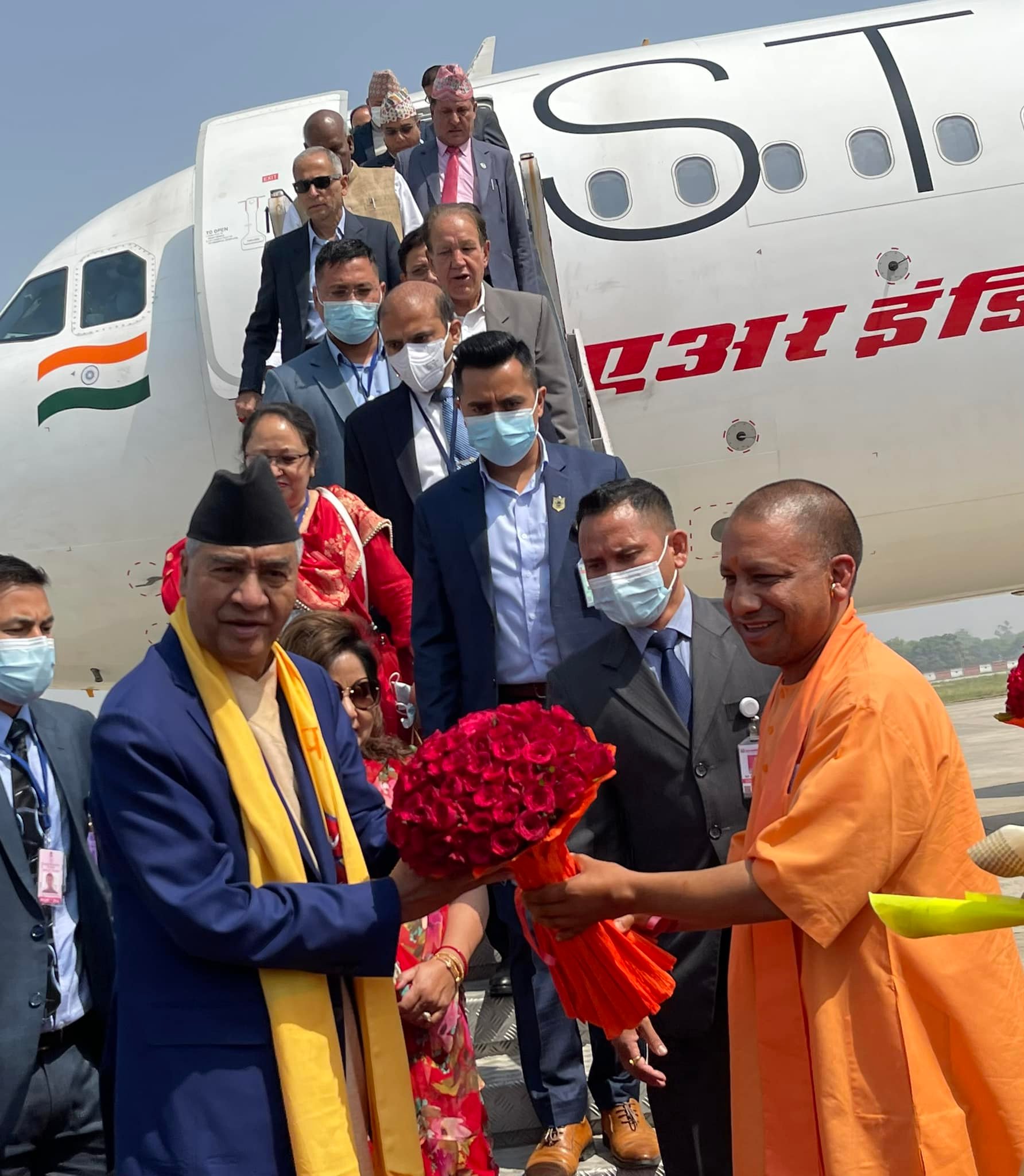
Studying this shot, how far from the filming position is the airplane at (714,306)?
9.05 m

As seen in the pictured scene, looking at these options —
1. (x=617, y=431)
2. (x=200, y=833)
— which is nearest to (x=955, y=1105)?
(x=200, y=833)

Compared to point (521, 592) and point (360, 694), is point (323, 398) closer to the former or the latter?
point (521, 592)

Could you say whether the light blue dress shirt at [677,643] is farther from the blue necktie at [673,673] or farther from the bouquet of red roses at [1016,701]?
the bouquet of red roses at [1016,701]

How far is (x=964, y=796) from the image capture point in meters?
2.73

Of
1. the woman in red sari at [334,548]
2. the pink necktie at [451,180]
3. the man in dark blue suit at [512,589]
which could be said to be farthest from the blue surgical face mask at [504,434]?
the pink necktie at [451,180]

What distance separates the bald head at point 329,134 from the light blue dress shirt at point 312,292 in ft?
3.69

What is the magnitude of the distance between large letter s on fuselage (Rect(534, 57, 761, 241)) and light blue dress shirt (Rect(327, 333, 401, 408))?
3.18 meters

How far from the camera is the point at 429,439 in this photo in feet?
18.7

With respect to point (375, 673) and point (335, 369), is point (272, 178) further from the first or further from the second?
point (375, 673)

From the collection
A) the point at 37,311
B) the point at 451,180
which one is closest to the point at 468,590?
the point at 451,180

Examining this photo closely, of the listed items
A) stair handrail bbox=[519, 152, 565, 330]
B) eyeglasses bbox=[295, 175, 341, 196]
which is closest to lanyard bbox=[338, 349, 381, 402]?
eyeglasses bbox=[295, 175, 341, 196]

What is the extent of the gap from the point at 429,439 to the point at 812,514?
2961 mm

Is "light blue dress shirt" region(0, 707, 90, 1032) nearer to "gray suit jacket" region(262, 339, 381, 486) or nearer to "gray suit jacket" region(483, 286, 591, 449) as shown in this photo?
→ "gray suit jacket" region(262, 339, 381, 486)

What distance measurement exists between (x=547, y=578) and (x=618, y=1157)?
2011 millimetres
